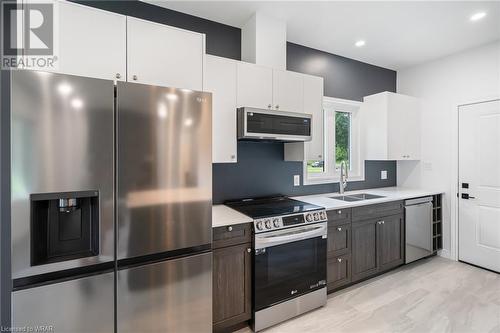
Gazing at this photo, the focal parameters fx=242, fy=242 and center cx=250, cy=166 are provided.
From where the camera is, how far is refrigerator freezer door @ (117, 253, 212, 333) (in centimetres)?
142

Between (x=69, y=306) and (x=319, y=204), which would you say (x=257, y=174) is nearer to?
(x=319, y=204)

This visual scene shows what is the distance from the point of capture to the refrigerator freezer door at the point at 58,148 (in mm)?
1177

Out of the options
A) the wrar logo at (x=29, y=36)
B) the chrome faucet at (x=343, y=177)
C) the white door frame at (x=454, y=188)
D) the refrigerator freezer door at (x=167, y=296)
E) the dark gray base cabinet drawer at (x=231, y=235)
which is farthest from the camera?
the white door frame at (x=454, y=188)

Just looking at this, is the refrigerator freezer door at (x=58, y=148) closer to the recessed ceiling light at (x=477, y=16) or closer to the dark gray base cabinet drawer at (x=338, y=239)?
the dark gray base cabinet drawer at (x=338, y=239)

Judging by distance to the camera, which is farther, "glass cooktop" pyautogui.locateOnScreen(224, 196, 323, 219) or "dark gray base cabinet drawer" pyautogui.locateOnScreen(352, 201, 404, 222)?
"dark gray base cabinet drawer" pyautogui.locateOnScreen(352, 201, 404, 222)

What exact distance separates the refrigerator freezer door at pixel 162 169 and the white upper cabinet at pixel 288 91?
994 millimetres

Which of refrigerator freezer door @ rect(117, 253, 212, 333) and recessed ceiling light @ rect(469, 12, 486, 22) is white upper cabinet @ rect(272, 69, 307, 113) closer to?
refrigerator freezer door @ rect(117, 253, 212, 333)

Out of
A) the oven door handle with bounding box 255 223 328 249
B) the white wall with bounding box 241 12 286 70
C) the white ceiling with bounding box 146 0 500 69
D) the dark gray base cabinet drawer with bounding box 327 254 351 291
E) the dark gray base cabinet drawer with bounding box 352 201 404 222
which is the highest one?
the white ceiling with bounding box 146 0 500 69

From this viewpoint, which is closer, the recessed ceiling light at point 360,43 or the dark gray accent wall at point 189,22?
the dark gray accent wall at point 189,22

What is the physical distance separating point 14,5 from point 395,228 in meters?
3.98

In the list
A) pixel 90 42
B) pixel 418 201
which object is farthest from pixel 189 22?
pixel 418 201

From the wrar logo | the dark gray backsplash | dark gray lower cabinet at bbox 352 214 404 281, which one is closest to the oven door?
dark gray lower cabinet at bbox 352 214 404 281

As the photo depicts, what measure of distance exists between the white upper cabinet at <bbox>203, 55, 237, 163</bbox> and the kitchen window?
50.9 inches

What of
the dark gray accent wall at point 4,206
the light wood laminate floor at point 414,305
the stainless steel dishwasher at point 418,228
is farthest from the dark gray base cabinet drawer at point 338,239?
the dark gray accent wall at point 4,206
